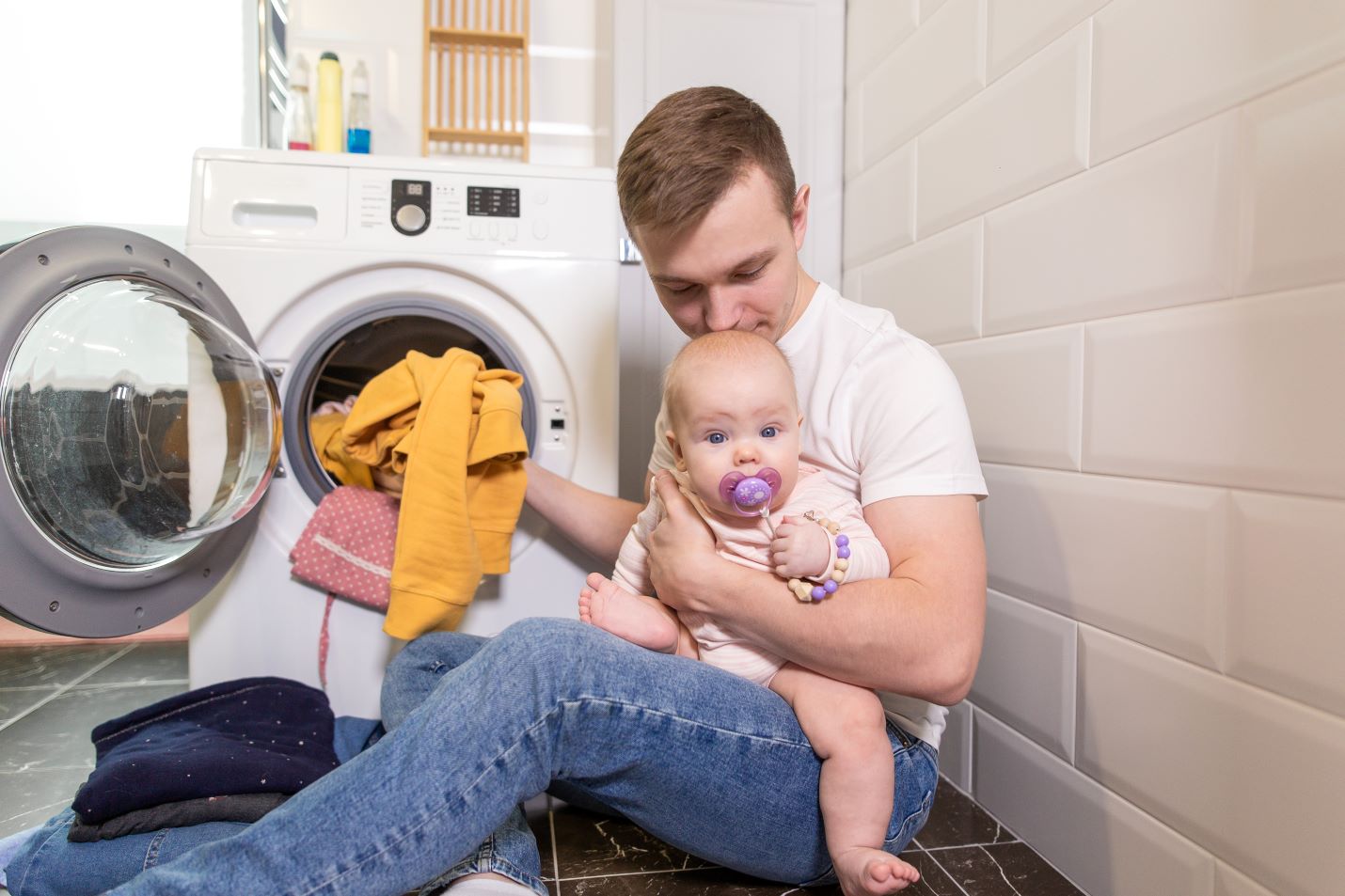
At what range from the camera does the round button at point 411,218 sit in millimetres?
1337

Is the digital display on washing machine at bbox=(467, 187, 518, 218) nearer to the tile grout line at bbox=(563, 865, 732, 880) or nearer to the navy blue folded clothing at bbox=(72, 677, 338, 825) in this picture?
the navy blue folded clothing at bbox=(72, 677, 338, 825)

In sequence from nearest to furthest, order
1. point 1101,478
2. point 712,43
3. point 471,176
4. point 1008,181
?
point 1101,478 → point 1008,181 → point 471,176 → point 712,43

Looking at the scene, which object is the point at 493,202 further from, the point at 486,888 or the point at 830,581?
the point at 486,888

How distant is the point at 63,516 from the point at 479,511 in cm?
52

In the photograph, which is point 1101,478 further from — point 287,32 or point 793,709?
point 287,32

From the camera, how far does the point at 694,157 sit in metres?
0.90

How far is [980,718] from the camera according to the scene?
126 cm

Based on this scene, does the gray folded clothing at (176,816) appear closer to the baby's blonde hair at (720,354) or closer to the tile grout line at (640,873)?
the tile grout line at (640,873)

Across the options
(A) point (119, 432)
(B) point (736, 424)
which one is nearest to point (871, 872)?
(B) point (736, 424)

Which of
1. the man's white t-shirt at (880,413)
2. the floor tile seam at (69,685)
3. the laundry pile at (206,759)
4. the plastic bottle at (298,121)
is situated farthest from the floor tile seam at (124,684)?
the man's white t-shirt at (880,413)

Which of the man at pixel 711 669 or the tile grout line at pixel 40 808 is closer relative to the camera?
the man at pixel 711 669

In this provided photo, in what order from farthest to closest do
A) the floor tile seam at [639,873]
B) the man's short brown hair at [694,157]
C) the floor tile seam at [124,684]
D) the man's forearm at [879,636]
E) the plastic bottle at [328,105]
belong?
1. the plastic bottle at [328,105]
2. the floor tile seam at [124,684]
3. the floor tile seam at [639,873]
4. the man's short brown hair at [694,157]
5. the man's forearm at [879,636]

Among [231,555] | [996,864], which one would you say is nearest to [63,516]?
[231,555]

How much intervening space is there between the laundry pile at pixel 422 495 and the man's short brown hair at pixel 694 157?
1.31 feet
